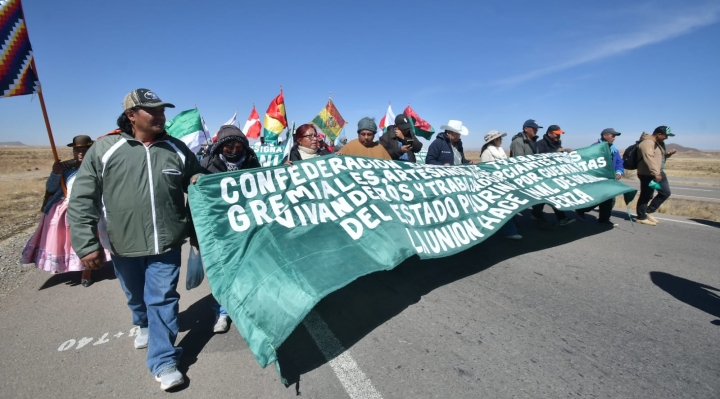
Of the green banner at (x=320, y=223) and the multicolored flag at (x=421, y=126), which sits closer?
the green banner at (x=320, y=223)

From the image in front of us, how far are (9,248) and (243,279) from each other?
6784 mm

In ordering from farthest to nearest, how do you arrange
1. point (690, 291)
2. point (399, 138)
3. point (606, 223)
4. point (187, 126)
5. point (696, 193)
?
point (696, 193) < point (187, 126) < point (606, 223) < point (399, 138) < point (690, 291)

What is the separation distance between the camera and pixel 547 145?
23.2ft

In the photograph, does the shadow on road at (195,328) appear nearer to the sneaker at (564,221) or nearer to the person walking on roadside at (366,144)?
the person walking on roadside at (366,144)

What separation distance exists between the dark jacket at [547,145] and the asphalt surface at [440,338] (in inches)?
115

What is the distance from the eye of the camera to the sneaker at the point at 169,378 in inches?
95.1

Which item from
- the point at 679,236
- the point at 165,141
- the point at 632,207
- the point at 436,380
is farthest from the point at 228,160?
the point at 632,207

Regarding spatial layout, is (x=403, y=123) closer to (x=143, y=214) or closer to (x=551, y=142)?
(x=551, y=142)

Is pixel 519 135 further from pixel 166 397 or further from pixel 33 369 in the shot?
pixel 33 369

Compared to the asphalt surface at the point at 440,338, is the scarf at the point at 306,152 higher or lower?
higher

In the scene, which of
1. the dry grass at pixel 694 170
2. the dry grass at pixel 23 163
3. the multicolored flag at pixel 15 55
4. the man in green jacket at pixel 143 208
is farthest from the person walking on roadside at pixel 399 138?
the dry grass at pixel 23 163

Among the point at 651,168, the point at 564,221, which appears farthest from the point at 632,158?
the point at 564,221

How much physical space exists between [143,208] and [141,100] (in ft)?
2.56

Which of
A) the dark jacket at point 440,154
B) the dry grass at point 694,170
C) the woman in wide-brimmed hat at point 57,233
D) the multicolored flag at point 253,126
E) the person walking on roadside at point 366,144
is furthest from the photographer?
the dry grass at point 694,170
